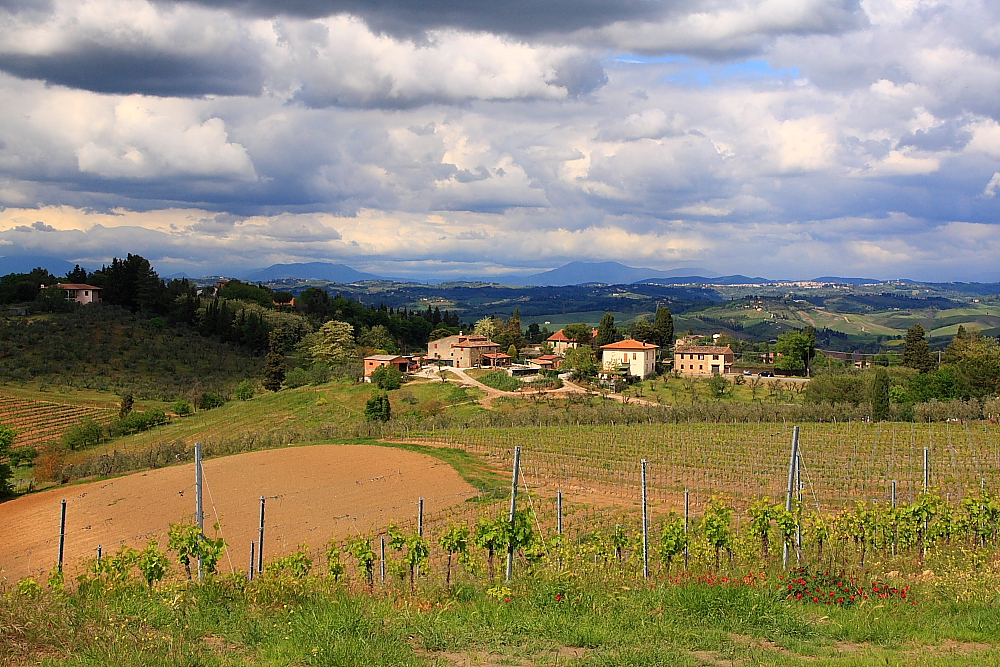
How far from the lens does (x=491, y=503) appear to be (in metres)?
22.0

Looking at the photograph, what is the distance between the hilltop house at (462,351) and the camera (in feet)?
220

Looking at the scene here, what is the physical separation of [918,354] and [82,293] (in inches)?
3193

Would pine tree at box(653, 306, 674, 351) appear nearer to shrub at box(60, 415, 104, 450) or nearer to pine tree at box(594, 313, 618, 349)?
pine tree at box(594, 313, 618, 349)

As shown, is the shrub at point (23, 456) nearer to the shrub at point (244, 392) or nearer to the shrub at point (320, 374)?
the shrub at point (244, 392)

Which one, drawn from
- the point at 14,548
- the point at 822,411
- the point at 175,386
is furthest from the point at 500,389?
the point at 14,548

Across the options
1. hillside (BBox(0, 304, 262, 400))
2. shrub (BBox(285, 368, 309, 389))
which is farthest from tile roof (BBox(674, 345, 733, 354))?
hillside (BBox(0, 304, 262, 400))

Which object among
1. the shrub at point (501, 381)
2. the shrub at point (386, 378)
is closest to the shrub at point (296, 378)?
the shrub at point (386, 378)

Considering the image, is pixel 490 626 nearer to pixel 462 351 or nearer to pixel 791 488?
Result: pixel 791 488

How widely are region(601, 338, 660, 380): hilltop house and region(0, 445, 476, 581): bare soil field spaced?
101ft

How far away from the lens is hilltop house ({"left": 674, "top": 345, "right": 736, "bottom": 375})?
6412cm

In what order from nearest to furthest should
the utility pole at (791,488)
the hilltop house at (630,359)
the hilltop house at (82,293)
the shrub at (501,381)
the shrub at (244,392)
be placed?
the utility pole at (791,488) < the shrub at (501,381) < the shrub at (244,392) < the hilltop house at (630,359) < the hilltop house at (82,293)

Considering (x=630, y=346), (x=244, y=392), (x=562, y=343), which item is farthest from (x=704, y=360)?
(x=244, y=392)

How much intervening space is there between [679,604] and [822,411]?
38619 mm

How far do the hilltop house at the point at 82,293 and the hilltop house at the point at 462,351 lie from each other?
36.9 meters
